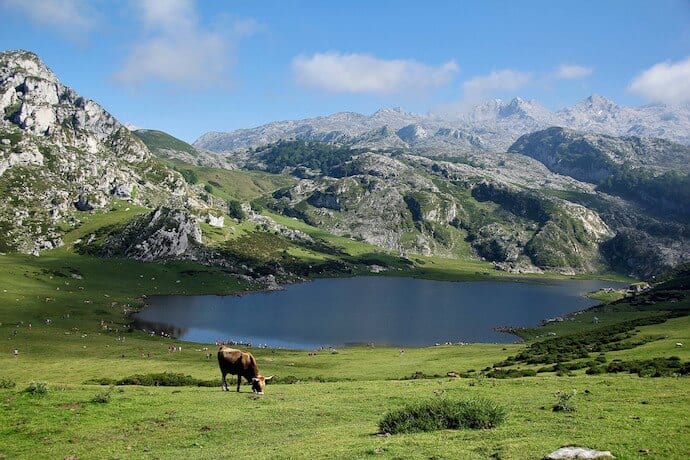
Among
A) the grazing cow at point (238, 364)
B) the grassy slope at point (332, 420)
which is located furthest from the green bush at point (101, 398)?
the grazing cow at point (238, 364)

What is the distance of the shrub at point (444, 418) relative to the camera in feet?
74.2

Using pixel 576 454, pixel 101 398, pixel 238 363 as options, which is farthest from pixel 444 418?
pixel 101 398

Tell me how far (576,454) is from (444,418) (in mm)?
8380

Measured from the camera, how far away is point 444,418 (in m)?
23.0

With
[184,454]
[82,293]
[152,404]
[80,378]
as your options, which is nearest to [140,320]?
[82,293]

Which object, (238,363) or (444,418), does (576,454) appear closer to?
(444,418)

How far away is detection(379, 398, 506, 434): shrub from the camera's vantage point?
74.2ft

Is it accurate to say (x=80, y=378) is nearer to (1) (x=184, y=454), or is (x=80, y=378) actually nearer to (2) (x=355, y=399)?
(2) (x=355, y=399)

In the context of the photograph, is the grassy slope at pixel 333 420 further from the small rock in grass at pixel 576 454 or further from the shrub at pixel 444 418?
the small rock in grass at pixel 576 454

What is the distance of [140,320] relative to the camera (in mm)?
143750

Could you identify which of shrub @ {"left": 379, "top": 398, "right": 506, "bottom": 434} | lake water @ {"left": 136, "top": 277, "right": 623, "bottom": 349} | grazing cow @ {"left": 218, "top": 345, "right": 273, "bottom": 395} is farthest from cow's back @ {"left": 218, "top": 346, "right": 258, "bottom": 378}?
lake water @ {"left": 136, "top": 277, "right": 623, "bottom": 349}

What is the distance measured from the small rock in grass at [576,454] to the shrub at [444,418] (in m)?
7.14

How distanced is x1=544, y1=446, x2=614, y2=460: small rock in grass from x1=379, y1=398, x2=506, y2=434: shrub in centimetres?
714

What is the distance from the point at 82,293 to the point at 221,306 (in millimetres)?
47077
